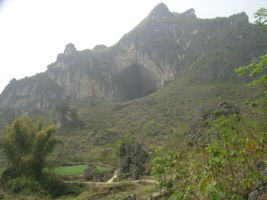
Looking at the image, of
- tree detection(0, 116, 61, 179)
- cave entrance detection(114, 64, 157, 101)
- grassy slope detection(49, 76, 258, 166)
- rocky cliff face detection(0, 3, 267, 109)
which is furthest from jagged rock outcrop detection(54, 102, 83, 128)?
tree detection(0, 116, 61, 179)

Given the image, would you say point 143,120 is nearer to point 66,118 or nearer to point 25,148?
point 66,118

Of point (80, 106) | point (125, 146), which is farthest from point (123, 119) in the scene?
point (125, 146)

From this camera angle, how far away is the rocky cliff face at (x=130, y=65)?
65.6m

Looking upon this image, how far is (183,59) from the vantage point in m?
65.9

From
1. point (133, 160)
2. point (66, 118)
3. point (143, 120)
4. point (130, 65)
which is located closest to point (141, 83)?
point (130, 65)

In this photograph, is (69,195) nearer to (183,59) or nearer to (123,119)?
(123,119)

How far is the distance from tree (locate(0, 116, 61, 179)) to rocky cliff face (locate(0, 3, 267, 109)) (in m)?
51.5

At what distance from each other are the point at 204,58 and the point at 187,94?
671 inches

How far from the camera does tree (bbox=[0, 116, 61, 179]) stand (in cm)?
1180

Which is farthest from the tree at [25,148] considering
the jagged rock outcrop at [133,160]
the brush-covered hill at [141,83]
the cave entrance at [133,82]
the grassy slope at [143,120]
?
the cave entrance at [133,82]

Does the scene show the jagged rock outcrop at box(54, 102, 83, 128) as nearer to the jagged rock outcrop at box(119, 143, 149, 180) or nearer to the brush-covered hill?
the brush-covered hill

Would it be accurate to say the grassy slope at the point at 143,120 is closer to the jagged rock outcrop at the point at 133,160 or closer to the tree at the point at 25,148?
the jagged rock outcrop at the point at 133,160

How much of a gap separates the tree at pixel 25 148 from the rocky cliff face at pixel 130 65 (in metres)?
51.5

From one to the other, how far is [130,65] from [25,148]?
64645 mm
